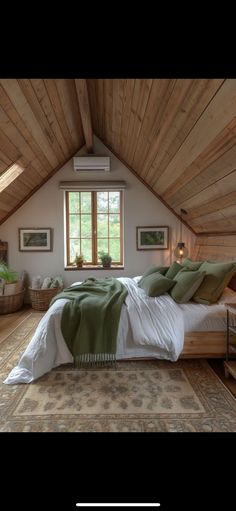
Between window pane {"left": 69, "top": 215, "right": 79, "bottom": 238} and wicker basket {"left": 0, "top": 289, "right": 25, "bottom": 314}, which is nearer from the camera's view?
wicker basket {"left": 0, "top": 289, "right": 25, "bottom": 314}

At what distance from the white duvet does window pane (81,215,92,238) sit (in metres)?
2.46

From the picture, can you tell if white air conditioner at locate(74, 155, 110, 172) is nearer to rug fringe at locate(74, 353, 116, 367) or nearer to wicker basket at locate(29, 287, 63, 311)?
wicker basket at locate(29, 287, 63, 311)

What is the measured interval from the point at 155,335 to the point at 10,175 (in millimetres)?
2825

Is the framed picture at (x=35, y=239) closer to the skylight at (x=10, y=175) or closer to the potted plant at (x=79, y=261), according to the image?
the potted plant at (x=79, y=261)

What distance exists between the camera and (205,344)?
7.79ft

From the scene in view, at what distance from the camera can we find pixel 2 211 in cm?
430

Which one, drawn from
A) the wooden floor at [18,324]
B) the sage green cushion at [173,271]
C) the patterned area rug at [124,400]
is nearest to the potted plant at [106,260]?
the wooden floor at [18,324]

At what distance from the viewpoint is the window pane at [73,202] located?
4727mm


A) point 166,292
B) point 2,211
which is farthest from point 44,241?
point 166,292

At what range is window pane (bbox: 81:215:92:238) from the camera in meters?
4.77

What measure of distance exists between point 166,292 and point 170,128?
161cm

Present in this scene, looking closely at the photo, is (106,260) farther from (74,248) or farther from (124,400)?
(124,400)

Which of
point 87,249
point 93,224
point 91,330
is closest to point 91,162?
point 93,224

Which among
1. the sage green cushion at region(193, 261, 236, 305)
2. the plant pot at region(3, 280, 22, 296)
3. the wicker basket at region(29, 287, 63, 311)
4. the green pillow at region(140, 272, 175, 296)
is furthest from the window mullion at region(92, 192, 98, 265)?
the sage green cushion at region(193, 261, 236, 305)
